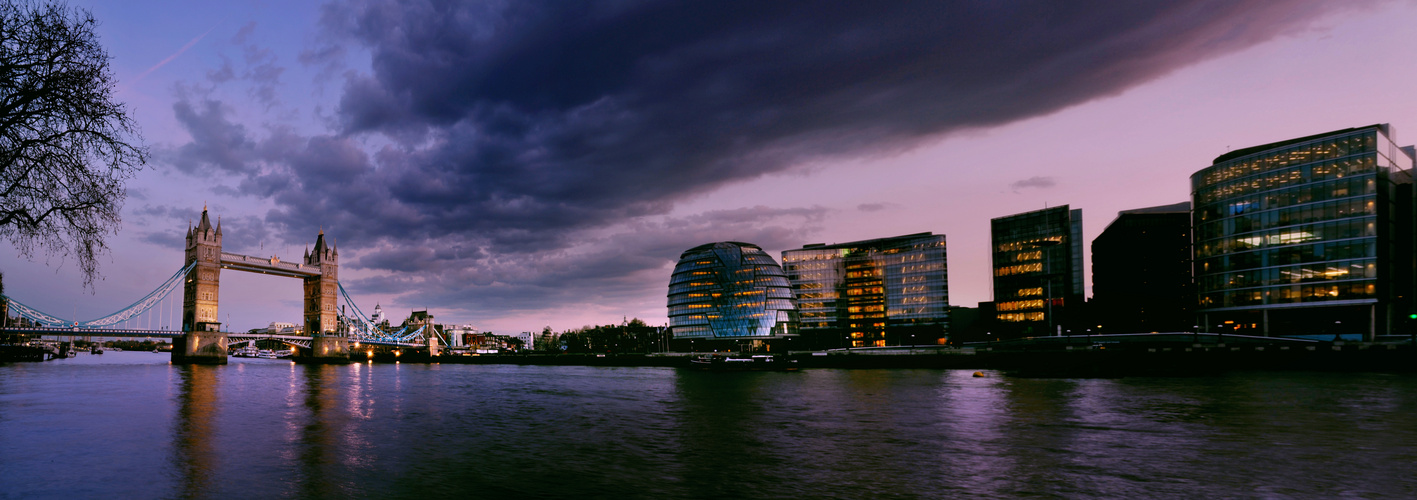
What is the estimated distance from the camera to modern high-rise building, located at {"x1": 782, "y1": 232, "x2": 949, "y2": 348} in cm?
17338

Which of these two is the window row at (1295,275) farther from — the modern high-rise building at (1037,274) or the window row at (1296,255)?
the modern high-rise building at (1037,274)

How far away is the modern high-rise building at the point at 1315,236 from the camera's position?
87.0 metres

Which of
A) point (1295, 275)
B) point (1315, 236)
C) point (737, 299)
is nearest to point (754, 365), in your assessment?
point (1295, 275)

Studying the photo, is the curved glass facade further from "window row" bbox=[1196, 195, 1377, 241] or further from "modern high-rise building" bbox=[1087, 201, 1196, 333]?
"window row" bbox=[1196, 195, 1377, 241]

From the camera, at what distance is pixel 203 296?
497 feet

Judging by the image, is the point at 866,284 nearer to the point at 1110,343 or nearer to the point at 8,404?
the point at 1110,343

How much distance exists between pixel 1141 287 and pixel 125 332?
211227 mm

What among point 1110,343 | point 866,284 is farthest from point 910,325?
point 1110,343

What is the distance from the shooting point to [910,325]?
175 meters

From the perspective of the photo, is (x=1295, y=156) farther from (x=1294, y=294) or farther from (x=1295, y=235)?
(x=1294, y=294)

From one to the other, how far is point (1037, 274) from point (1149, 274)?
112 ft

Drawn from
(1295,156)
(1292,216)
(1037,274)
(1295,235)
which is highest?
(1295,156)

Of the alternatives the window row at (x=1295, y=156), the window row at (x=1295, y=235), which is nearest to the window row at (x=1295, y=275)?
the window row at (x=1295, y=235)

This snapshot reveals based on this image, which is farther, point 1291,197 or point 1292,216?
point 1291,197
